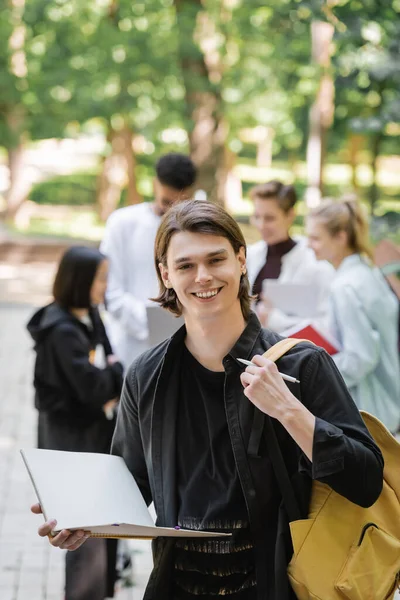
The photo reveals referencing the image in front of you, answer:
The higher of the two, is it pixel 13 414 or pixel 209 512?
pixel 209 512

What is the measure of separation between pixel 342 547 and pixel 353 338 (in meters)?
2.13

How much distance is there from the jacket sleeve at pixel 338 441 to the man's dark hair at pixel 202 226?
0.32m

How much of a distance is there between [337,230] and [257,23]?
14.7m

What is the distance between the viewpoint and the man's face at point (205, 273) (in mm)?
2533

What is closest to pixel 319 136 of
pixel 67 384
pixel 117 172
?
pixel 117 172

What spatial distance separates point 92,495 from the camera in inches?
101

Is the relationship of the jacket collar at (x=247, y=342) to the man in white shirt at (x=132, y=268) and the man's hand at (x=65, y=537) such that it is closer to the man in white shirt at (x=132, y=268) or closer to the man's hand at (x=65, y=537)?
the man's hand at (x=65, y=537)

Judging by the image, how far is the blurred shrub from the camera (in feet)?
114

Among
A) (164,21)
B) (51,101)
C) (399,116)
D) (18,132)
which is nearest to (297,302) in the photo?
(399,116)

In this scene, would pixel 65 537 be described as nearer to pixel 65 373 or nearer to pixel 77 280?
pixel 65 373

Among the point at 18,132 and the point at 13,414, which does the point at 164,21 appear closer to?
the point at 18,132

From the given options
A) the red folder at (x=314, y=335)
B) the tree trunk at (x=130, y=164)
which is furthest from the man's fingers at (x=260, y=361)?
the tree trunk at (x=130, y=164)

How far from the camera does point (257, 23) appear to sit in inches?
741

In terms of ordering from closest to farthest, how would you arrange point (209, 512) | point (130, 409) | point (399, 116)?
point (209, 512) → point (130, 409) → point (399, 116)
